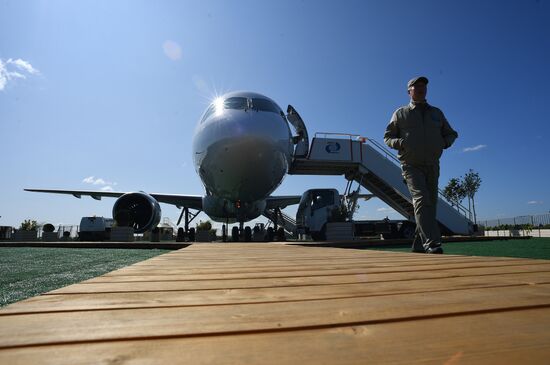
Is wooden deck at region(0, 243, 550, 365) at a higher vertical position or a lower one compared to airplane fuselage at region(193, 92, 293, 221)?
lower

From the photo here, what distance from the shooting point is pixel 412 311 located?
0.90m

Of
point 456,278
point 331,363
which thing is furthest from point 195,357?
point 456,278

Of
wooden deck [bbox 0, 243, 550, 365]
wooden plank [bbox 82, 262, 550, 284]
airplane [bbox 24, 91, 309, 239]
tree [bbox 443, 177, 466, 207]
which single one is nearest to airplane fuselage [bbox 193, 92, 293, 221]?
airplane [bbox 24, 91, 309, 239]

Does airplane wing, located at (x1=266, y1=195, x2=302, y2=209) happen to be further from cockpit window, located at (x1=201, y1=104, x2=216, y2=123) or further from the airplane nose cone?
cockpit window, located at (x1=201, y1=104, x2=216, y2=123)

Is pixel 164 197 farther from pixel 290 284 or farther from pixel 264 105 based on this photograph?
pixel 290 284

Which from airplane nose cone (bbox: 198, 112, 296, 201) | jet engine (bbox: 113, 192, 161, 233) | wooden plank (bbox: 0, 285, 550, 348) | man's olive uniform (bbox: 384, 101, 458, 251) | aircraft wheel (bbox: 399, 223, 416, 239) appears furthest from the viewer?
aircraft wheel (bbox: 399, 223, 416, 239)

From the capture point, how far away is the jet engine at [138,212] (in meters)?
10.4

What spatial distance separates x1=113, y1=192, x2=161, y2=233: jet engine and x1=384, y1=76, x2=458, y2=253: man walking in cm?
842

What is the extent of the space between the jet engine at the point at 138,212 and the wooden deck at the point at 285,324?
390 inches

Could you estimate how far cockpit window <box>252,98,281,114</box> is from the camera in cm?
907

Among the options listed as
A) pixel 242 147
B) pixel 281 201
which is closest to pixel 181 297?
pixel 242 147

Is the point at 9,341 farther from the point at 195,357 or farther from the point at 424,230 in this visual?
the point at 424,230

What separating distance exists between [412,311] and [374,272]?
35.7 inches

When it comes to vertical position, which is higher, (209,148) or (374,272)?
(209,148)
